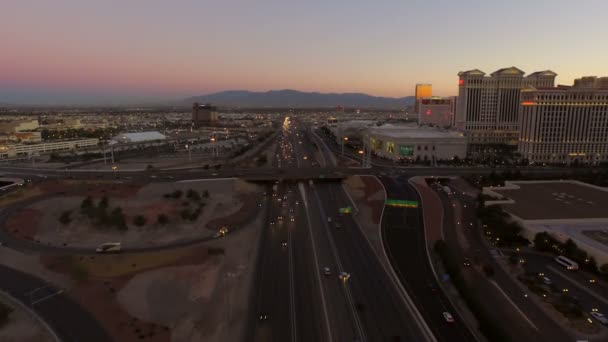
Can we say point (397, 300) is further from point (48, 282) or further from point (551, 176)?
point (551, 176)

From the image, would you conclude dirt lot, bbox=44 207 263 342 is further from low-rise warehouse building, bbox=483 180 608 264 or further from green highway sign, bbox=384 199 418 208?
low-rise warehouse building, bbox=483 180 608 264

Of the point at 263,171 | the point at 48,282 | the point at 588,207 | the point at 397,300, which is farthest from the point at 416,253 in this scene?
the point at 263,171

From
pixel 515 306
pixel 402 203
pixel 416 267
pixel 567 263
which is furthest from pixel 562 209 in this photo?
pixel 416 267

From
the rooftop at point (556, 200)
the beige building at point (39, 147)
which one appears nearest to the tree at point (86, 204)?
the rooftop at point (556, 200)

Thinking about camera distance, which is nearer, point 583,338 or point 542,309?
point 583,338

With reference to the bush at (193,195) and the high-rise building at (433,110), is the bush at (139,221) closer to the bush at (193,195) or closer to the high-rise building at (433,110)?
the bush at (193,195)

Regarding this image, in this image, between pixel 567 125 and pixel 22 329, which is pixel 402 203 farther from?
pixel 567 125

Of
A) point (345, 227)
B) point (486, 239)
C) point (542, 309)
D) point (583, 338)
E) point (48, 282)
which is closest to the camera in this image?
point (583, 338)
